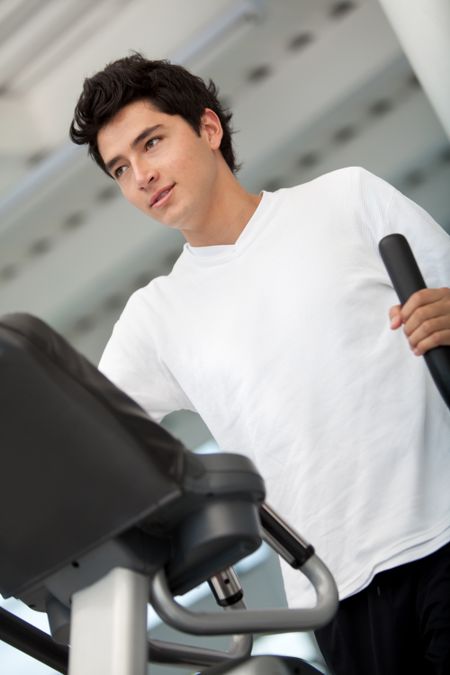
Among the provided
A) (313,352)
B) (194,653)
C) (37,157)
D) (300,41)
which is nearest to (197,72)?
(300,41)

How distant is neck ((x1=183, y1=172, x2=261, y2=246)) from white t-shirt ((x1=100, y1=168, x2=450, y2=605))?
4cm

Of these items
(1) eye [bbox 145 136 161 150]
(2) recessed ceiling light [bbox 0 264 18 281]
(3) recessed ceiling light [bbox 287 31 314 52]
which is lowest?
(2) recessed ceiling light [bbox 0 264 18 281]

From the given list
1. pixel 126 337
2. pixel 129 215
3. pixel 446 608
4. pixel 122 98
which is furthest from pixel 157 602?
pixel 129 215

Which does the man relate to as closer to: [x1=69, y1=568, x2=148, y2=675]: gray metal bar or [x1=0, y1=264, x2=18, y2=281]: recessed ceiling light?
[x1=69, y1=568, x2=148, y2=675]: gray metal bar

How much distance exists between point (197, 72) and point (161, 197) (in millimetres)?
1714

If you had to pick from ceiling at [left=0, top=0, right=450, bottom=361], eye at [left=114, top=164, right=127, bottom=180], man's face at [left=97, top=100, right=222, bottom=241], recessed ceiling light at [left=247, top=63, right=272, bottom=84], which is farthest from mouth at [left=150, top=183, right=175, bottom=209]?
recessed ceiling light at [left=247, top=63, right=272, bottom=84]

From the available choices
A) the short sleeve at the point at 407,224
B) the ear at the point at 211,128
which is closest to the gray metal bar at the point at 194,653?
the short sleeve at the point at 407,224

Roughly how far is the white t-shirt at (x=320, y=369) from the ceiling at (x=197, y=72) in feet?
5.43

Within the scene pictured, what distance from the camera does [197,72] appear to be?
137 inches

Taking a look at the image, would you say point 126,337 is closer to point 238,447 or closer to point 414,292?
point 238,447

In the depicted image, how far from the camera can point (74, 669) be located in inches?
44.3

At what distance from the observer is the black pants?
1.55m

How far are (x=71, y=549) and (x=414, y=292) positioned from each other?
64 cm

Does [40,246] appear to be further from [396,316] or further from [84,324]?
[396,316]
